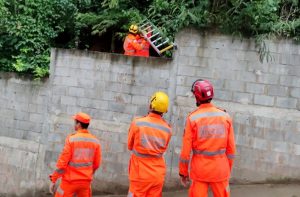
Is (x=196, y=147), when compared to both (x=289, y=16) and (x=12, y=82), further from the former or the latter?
(x=12, y=82)

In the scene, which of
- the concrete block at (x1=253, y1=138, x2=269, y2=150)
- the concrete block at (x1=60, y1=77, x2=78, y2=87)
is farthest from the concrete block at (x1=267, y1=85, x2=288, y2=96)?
the concrete block at (x1=60, y1=77, x2=78, y2=87)

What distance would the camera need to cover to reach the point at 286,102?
645 cm

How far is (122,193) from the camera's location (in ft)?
23.8

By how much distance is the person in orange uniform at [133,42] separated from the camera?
7.37 metres

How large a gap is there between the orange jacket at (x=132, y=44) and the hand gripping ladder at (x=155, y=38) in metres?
0.16

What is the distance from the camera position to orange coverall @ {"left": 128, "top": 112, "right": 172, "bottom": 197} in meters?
4.93

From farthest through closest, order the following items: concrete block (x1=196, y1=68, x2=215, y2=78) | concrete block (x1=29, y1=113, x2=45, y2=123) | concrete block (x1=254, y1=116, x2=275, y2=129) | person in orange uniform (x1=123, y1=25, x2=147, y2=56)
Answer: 1. concrete block (x1=29, y1=113, x2=45, y2=123)
2. person in orange uniform (x1=123, y1=25, x2=147, y2=56)
3. concrete block (x1=196, y1=68, x2=215, y2=78)
4. concrete block (x1=254, y1=116, x2=275, y2=129)

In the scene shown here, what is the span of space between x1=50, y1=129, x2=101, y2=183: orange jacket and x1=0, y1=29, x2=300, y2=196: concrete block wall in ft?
5.40

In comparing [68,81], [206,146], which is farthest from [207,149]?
[68,81]

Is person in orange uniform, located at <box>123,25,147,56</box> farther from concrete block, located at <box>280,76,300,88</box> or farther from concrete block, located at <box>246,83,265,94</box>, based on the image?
concrete block, located at <box>280,76,300,88</box>

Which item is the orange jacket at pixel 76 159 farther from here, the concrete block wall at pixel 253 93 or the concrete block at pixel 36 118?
the concrete block at pixel 36 118

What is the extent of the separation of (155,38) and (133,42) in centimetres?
40

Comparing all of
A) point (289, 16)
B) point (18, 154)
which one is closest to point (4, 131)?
point (18, 154)

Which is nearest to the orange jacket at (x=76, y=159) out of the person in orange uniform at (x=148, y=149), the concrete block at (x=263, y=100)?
the person in orange uniform at (x=148, y=149)
